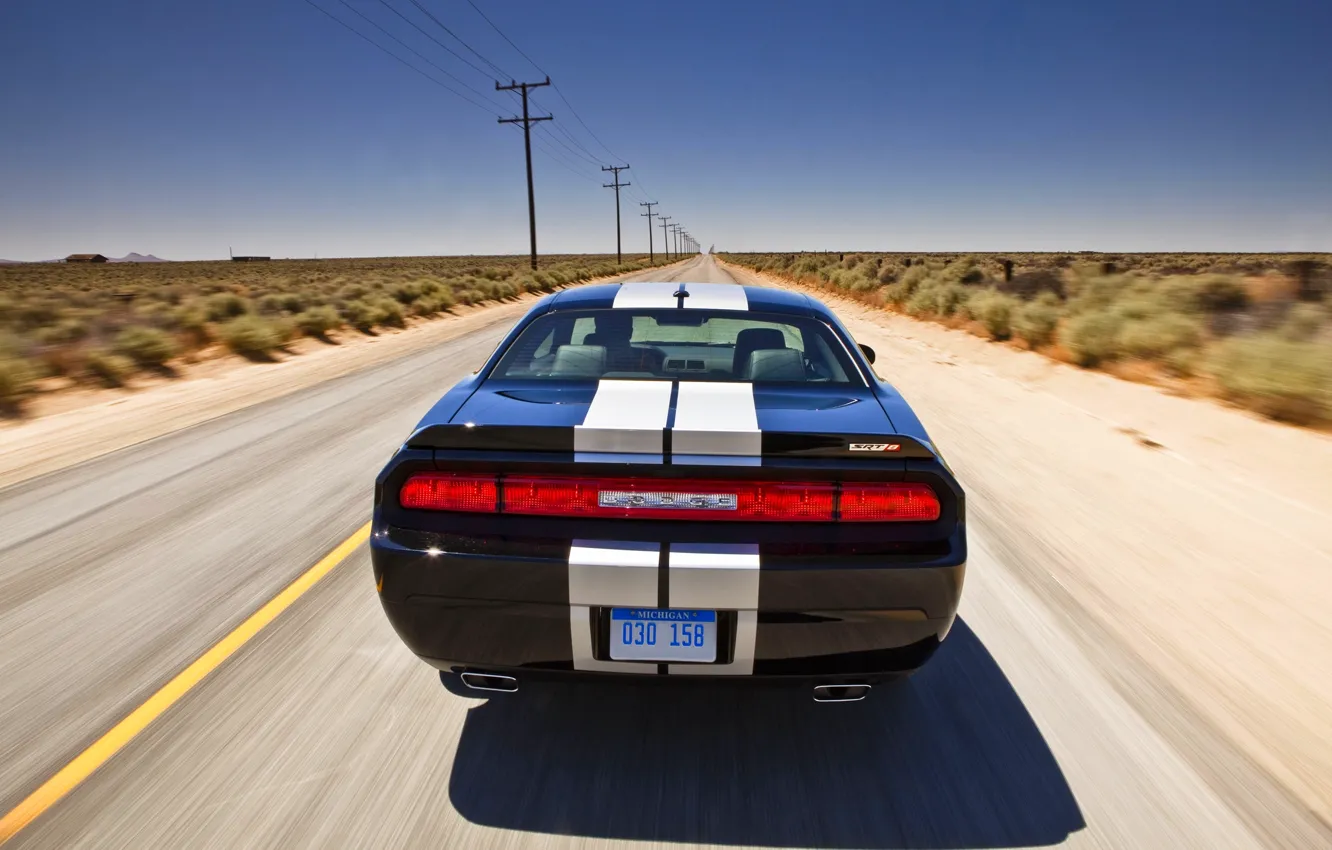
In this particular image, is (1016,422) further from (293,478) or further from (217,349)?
(217,349)

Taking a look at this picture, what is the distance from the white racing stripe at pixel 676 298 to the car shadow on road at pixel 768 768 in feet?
5.60

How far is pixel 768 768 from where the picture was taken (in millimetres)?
2490

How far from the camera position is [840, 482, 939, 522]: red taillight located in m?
2.36

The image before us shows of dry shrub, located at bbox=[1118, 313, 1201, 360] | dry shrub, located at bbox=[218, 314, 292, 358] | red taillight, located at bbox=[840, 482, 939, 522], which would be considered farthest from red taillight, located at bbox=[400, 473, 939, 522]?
dry shrub, located at bbox=[218, 314, 292, 358]

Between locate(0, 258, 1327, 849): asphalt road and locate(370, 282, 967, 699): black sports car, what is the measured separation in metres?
0.36

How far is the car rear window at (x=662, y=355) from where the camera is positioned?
10.7 ft

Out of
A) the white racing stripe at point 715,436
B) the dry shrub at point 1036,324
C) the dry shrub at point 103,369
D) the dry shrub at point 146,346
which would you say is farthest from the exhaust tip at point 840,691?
the dry shrub at point 1036,324

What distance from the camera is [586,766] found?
2.49 metres

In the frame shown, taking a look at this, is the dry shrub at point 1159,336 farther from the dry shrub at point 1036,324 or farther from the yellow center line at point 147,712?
the yellow center line at point 147,712

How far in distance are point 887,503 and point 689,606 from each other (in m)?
0.69

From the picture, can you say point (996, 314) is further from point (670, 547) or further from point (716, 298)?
point (670, 547)

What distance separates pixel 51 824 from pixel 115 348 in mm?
11439

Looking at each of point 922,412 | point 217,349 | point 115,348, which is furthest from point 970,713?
point 217,349

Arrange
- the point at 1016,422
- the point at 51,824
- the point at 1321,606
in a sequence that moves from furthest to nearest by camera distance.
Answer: the point at 1016,422, the point at 1321,606, the point at 51,824
